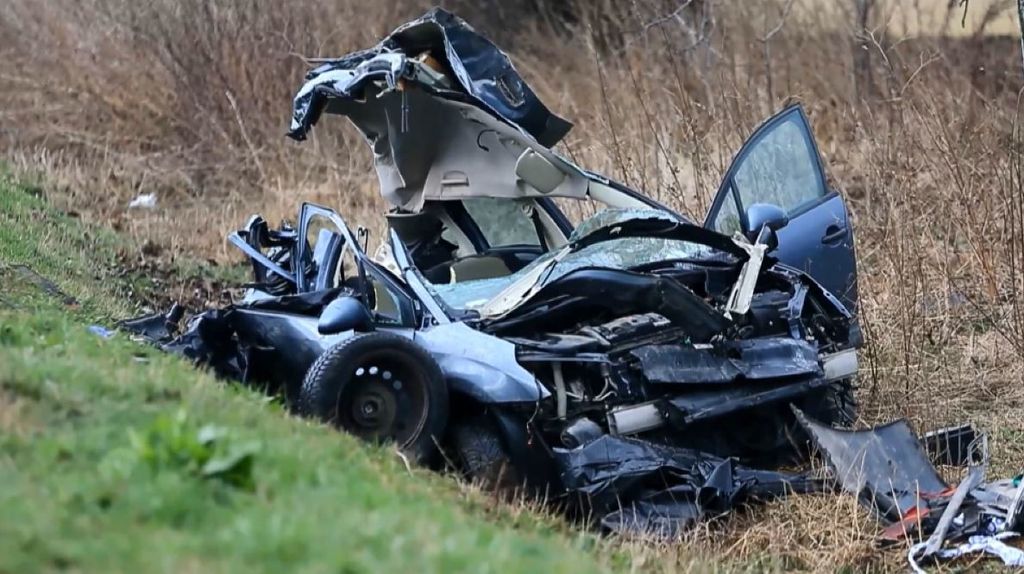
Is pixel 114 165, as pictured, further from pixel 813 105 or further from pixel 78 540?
pixel 78 540

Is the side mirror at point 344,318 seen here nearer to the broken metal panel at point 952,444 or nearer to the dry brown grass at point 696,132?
the dry brown grass at point 696,132

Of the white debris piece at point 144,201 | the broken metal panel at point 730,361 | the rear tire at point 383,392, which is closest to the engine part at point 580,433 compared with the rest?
the broken metal panel at point 730,361

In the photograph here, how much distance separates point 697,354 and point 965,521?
1485 millimetres

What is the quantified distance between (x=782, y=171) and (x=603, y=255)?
5.25 feet

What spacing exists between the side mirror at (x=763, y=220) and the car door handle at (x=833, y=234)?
2.09ft

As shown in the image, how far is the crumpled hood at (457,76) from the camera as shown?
768 cm

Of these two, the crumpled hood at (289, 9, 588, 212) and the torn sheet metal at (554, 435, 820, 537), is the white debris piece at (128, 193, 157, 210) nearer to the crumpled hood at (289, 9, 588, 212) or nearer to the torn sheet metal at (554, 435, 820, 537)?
the crumpled hood at (289, 9, 588, 212)

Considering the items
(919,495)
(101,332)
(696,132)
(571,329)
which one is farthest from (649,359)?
(696,132)

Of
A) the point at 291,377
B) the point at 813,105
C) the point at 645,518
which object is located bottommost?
the point at 645,518

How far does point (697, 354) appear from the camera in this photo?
21.7 feet

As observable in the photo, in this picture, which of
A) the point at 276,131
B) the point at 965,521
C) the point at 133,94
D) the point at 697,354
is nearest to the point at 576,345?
the point at 697,354

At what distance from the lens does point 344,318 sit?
611 cm

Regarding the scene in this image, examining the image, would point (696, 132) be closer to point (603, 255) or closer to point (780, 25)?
point (780, 25)

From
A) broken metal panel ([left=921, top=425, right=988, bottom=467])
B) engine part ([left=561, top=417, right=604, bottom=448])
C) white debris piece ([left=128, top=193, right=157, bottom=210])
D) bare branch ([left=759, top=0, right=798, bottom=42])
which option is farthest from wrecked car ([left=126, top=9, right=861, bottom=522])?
white debris piece ([left=128, top=193, right=157, bottom=210])
